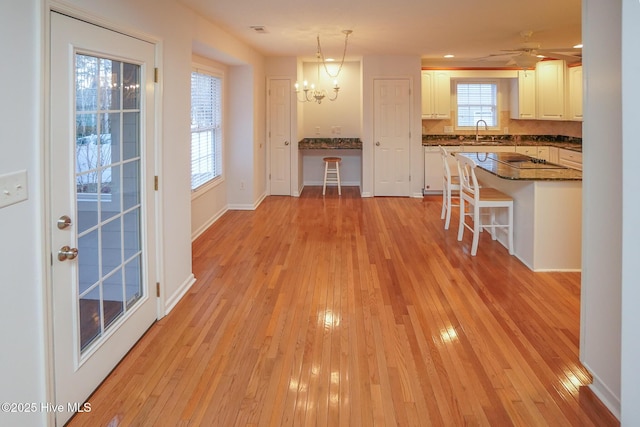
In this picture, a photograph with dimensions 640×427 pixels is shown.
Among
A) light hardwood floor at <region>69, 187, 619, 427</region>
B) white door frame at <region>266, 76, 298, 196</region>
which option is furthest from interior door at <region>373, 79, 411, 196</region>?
light hardwood floor at <region>69, 187, 619, 427</region>

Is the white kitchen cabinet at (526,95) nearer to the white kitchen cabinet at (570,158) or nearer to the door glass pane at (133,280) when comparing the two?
the white kitchen cabinet at (570,158)

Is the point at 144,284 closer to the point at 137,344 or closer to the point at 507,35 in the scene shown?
the point at 137,344

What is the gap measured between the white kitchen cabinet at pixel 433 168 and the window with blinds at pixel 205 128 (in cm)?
369

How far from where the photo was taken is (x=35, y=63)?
2020mm

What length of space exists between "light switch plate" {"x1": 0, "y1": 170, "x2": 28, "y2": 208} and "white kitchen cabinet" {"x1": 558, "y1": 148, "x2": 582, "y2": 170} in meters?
7.60

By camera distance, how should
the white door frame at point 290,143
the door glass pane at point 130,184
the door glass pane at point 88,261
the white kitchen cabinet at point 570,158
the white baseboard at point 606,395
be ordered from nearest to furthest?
the white baseboard at point 606,395
the door glass pane at point 88,261
the door glass pane at point 130,184
the white kitchen cabinet at point 570,158
the white door frame at point 290,143

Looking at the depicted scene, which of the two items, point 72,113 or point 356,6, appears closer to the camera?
point 72,113

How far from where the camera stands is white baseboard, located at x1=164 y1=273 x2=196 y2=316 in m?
3.69

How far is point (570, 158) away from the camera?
807 cm

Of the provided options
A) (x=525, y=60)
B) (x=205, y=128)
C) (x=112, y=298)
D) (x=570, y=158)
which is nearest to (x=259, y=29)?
(x=205, y=128)

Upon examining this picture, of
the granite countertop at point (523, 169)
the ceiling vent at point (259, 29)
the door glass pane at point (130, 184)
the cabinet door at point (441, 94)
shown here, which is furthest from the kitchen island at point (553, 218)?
the cabinet door at point (441, 94)

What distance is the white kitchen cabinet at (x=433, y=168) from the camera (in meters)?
8.84
